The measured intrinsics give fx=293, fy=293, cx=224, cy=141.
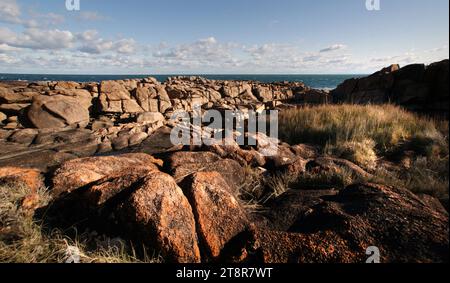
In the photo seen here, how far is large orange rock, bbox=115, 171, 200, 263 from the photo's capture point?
245 centimetres

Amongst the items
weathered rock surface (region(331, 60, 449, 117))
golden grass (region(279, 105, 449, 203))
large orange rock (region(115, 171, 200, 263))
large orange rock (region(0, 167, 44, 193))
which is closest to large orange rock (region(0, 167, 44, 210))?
large orange rock (region(0, 167, 44, 193))

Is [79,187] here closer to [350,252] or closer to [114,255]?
[114,255]

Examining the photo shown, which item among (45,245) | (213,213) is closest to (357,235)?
(213,213)

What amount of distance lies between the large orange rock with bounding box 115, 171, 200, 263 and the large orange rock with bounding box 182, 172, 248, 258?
0.10 meters

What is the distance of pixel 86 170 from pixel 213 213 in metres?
1.79

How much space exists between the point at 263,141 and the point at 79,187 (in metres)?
3.79

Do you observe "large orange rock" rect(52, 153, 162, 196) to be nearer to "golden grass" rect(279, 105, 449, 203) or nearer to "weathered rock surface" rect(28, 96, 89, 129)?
"golden grass" rect(279, 105, 449, 203)

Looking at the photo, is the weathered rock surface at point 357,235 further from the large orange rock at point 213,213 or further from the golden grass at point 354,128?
the golden grass at point 354,128

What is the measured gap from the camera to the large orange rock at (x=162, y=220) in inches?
96.3

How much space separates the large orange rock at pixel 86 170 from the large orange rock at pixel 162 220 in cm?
85

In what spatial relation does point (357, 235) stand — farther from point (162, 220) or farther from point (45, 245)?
point (45, 245)

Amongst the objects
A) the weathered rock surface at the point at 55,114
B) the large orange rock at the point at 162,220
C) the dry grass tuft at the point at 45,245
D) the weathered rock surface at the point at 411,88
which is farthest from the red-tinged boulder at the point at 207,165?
the weathered rock surface at the point at 411,88

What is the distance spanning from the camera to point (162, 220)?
2506 millimetres
